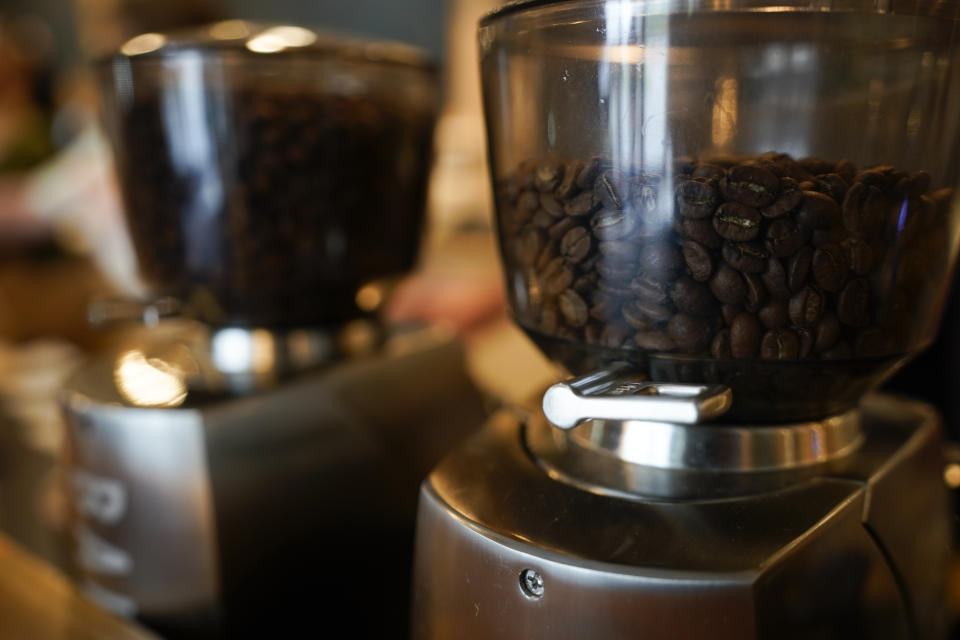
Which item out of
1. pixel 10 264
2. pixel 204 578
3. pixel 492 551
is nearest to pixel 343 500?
pixel 204 578

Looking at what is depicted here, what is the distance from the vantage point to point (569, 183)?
1.29 ft

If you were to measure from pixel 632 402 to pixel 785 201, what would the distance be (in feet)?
0.39

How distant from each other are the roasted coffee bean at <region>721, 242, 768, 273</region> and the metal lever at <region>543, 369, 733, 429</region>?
6 centimetres

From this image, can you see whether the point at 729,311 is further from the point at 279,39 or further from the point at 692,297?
the point at 279,39

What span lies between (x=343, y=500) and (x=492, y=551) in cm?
28

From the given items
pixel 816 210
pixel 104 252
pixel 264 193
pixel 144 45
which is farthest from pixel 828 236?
pixel 104 252

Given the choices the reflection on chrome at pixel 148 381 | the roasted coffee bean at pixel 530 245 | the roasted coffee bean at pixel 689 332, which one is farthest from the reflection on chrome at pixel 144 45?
the roasted coffee bean at pixel 689 332

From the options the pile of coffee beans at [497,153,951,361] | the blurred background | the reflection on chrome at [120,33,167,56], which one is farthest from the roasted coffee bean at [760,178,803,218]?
the reflection on chrome at [120,33,167,56]

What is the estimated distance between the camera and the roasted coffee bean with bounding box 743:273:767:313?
1.21 ft

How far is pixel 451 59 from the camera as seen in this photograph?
222 cm

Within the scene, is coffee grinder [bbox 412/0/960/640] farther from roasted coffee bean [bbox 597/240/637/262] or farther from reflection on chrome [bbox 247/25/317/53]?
reflection on chrome [bbox 247/25/317/53]

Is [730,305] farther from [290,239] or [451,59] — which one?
[451,59]

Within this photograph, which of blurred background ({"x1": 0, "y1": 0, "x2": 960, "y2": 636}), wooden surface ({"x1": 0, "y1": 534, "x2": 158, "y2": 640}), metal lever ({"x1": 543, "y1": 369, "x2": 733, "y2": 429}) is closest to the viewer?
metal lever ({"x1": 543, "y1": 369, "x2": 733, "y2": 429})

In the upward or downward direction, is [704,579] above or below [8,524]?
above
